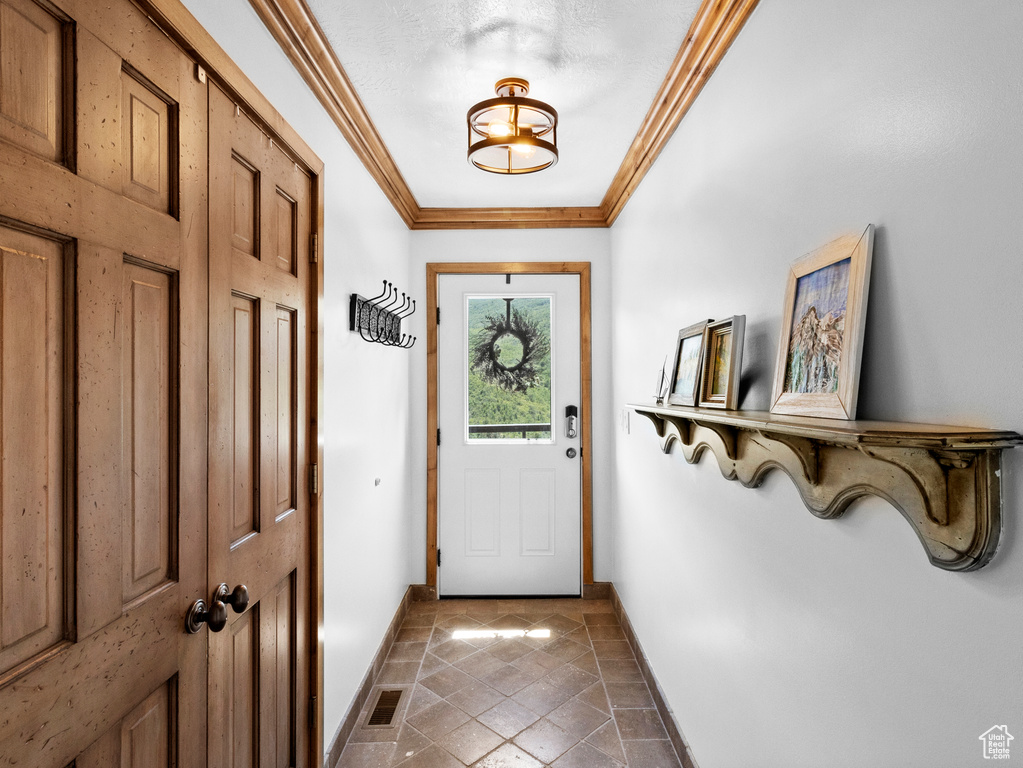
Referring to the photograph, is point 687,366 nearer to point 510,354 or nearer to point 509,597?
point 510,354

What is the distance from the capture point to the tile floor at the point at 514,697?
7.11ft

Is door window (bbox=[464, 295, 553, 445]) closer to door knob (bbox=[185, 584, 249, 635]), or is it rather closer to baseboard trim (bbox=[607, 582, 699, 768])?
baseboard trim (bbox=[607, 582, 699, 768])

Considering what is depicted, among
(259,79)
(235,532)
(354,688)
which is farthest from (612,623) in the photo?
(259,79)

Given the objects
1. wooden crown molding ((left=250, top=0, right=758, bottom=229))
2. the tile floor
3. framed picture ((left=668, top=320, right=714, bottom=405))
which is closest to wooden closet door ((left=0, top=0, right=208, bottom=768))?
wooden crown molding ((left=250, top=0, right=758, bottom=229))

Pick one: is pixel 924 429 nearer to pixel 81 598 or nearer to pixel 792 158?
pixel 792 158

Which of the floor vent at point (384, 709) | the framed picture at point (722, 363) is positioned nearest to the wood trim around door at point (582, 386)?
the floor vent at point (384, 709)

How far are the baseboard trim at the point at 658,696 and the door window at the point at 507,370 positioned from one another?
1.17 m

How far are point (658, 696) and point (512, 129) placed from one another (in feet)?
7.99

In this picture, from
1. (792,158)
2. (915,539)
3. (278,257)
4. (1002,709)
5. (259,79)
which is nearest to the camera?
(1002,709)

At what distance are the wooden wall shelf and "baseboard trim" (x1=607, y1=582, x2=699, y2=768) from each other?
4.61ft

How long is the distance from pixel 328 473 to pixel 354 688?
1.01 meters

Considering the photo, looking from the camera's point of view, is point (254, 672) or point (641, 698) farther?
point (641, 698)

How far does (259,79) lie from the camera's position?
5.10 ft

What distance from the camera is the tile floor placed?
7.11 feet
